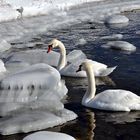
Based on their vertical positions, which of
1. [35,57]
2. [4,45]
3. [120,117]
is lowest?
[4,45]

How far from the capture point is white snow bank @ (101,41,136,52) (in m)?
15.2

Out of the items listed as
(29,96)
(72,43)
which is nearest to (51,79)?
(29,96)

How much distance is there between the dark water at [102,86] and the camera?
9.03 meters

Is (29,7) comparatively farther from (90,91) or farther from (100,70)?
(90,91)

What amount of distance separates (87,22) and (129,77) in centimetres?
970

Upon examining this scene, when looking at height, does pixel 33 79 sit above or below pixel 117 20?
above

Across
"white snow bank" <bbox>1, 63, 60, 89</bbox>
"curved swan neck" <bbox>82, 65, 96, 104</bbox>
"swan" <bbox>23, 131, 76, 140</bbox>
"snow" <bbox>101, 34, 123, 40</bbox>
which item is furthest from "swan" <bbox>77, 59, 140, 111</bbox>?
"snow" <bbox>101, 34, 123, 40</bbox>

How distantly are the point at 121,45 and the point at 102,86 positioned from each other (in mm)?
3858

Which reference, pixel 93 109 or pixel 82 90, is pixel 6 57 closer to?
pixel 82 90

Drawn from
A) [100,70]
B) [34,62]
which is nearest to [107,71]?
[100,70]

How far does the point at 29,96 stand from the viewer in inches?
407

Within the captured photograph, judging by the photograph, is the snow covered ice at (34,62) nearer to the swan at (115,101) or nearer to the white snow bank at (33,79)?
the white snow bank at (33,79)

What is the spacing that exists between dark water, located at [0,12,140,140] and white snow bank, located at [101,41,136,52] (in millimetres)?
293

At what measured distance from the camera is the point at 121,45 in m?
15.4
